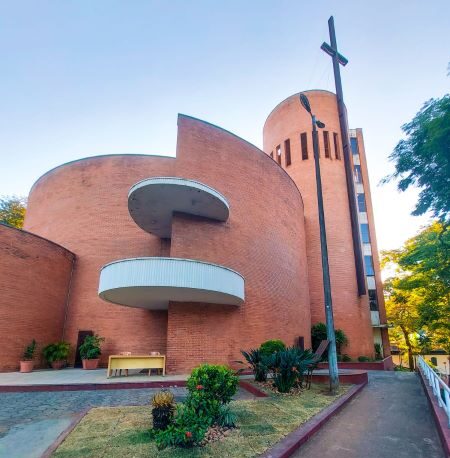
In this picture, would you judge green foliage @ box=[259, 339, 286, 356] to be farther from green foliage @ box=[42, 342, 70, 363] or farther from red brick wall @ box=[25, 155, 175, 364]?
green foliage @ box=[42, 342, 70, 363]

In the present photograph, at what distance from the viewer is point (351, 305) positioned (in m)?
21.8

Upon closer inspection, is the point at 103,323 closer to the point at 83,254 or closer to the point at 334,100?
the point at 83,254

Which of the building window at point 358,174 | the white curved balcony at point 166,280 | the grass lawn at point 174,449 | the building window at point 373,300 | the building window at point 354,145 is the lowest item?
the grass lawn at point 174,449

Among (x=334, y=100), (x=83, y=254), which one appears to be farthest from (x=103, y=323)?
(x=334, y=100)

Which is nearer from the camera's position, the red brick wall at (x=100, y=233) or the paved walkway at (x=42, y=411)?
the paved walkway at (x=42, y=411)

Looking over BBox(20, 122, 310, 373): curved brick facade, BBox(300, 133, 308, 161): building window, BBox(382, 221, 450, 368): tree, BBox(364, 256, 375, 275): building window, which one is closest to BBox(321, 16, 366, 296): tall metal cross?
BBox(382, 221, 450, 368): tree

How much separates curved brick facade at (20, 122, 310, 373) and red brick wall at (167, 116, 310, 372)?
44 mm

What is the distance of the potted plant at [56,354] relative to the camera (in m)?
14.0

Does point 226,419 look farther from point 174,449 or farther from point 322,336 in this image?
point 322,336

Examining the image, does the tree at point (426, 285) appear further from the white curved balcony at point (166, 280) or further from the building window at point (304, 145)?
the building window at point (304, 145)

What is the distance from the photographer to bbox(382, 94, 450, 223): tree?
8.19 metres

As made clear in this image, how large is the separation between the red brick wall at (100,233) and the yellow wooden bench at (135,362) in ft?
10.7

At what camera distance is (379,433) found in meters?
5.52

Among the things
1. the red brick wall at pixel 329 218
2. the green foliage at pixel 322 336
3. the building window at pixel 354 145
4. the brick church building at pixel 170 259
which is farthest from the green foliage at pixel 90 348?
the building window at pixel 354 145
